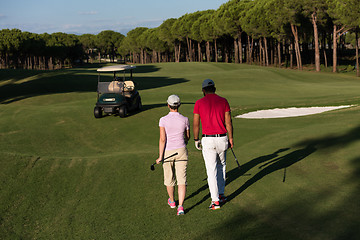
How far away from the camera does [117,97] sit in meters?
19.0

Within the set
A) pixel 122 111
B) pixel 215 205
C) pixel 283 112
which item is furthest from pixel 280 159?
pixel 283 112

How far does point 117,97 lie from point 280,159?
10.7m

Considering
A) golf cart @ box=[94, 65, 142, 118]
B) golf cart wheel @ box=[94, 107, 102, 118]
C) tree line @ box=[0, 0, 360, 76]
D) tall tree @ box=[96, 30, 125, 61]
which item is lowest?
golf cart wheel @ box=[94, 107, 102, 118]

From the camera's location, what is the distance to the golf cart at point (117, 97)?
61.6ft

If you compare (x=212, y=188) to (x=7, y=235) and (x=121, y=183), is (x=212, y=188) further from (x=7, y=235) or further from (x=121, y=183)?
(x=7, y=235)

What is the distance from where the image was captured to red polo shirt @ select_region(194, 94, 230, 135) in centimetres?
693

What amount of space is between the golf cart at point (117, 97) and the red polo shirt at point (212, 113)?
12.0m

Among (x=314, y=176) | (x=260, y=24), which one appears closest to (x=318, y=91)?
(x=314, y=176)

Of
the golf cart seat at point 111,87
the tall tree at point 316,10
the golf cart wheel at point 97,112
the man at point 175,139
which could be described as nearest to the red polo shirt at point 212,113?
the man at point 175,139

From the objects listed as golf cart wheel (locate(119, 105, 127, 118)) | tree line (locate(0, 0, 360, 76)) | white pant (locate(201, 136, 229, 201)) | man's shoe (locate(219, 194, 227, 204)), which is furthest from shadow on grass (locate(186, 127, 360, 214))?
tree line (locate(0, 0, 360, 76))

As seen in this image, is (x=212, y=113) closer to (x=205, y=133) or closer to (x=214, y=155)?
(x=205, y=133)

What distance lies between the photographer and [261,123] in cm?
1669

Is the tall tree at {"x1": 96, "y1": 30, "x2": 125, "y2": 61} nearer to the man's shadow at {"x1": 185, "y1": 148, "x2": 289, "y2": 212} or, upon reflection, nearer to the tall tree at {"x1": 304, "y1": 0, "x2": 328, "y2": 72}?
the tall tree at {"x1": 304, "y1": 0, "x2": 328, "y2": 72}

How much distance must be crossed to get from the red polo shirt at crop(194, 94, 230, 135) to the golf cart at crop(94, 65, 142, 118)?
39.4ft
